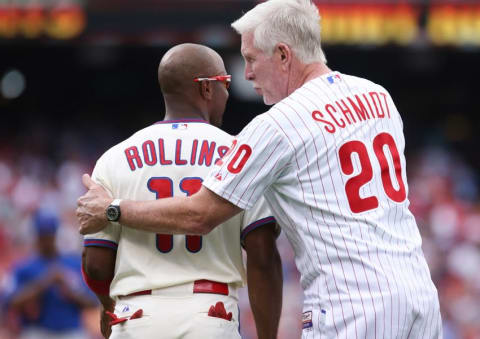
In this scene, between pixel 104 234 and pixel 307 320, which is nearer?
Answer: pixel 307 320

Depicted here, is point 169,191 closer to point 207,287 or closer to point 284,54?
point 207,287

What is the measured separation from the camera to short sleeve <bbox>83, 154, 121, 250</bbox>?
12.3 ft

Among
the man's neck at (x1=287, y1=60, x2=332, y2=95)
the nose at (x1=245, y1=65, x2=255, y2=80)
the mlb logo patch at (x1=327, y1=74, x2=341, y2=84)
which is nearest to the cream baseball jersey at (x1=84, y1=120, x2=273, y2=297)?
the nose at (x1=245, y1=65, x2=255, y2=80)

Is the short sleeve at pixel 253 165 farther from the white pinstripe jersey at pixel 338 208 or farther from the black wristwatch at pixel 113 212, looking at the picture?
the black wristwatch at pixel 113 212

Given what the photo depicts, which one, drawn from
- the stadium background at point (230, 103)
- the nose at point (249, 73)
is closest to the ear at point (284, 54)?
the nose at point (249, 73)

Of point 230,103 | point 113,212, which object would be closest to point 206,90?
point 113,212

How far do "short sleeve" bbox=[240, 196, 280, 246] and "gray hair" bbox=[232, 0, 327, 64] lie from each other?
1.98 feet

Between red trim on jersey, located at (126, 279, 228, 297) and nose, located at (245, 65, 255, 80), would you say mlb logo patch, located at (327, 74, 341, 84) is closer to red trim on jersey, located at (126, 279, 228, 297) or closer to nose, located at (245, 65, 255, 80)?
nose, located at (245, 65, 255, 80)

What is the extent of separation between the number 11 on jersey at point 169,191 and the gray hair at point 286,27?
23.5 inches

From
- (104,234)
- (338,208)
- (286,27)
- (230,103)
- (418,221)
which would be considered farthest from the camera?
(230,103)

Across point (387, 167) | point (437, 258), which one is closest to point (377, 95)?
point (387, 167)

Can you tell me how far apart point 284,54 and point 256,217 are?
2.16 feet

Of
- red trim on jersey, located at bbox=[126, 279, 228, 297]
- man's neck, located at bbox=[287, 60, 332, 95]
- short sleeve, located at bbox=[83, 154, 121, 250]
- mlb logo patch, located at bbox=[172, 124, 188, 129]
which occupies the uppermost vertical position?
man's neck, located at bbox=[287, 60, 332, 95]

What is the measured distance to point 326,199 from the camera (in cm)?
338
